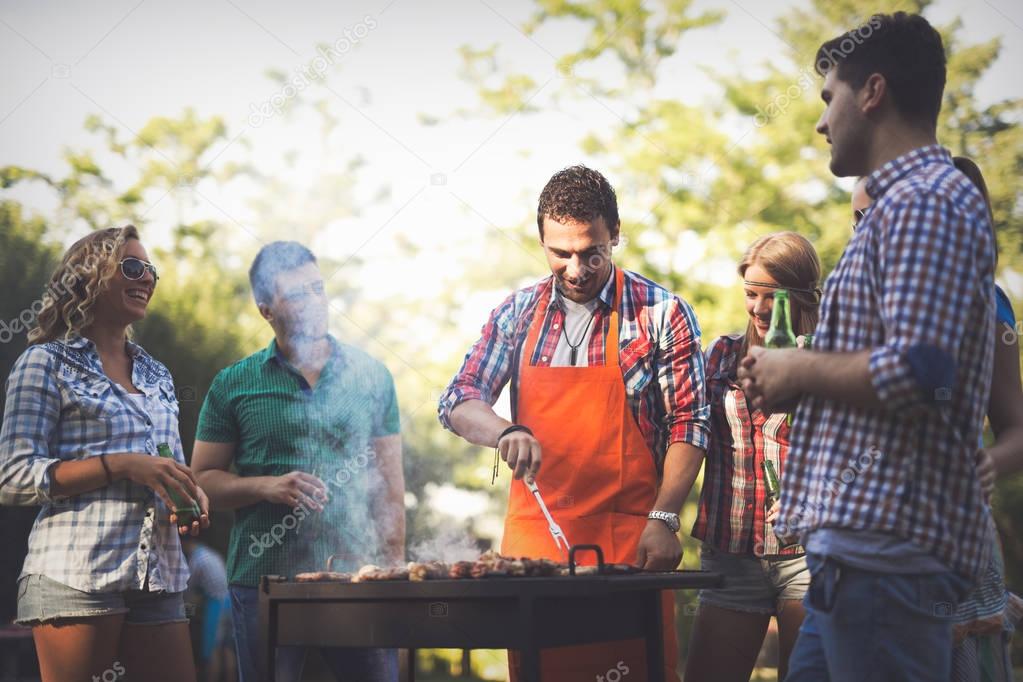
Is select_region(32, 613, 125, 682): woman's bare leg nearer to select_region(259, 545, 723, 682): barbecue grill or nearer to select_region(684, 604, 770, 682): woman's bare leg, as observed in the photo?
select_region(259, 545, 723, 682): barbecue grill

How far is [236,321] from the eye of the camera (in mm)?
7918

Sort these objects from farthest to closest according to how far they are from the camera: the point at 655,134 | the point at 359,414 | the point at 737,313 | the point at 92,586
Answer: the point at 655,134, the point at 737,313, the point at 359,414, the point at 92,586

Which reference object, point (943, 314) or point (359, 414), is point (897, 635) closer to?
point (943, 314)

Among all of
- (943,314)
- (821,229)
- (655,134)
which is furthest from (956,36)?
(943,314)

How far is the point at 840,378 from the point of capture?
73.9 inches

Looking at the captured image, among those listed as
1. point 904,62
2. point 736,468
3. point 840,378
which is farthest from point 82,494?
point 904,62

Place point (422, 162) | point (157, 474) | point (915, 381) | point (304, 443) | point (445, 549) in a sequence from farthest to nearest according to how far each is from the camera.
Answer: point (422, 162) → point (304, 443) → point (445, 549) → point (157, 474) → point (915, 381)

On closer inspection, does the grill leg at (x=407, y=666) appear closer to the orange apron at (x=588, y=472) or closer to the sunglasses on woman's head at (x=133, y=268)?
the orange apron at (x=588, y=472)

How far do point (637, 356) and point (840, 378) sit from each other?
1.58 metres

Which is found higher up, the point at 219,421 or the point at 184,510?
the point at 219,421

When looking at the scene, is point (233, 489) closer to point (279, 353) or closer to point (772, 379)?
point (279, 353)

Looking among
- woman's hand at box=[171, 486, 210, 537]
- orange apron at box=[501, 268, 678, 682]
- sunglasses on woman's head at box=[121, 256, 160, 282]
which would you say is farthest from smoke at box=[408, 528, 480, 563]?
sunglasses on woman's head at box=[121, 256, 160, 282]

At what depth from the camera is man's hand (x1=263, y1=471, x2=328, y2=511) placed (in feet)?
12.3

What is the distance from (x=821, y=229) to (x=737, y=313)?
946 millimetres
